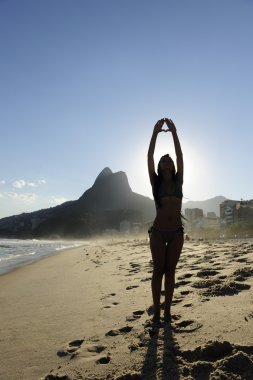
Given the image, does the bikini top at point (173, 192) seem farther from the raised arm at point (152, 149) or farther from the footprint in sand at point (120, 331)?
the footprint in sand at point (120, 331)

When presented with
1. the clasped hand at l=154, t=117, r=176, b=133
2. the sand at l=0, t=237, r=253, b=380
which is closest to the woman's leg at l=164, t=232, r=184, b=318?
the sand at l=0, t=237, r=253, b=380

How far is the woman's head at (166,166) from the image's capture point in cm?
481

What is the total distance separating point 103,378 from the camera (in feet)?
9.62

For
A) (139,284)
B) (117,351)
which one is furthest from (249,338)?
(139,284)

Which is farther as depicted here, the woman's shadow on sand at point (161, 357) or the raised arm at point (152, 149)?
the raised arm at point (152, 149)

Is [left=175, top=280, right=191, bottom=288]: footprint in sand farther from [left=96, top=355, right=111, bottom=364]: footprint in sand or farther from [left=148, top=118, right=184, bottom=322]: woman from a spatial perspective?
[left=96, top=355, right=111, bottom=364]: footprint in sand

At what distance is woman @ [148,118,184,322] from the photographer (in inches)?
177

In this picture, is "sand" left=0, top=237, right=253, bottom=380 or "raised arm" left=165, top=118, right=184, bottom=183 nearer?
"sand" left=0, top=237, right=253, bottom=380

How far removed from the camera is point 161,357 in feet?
10.4

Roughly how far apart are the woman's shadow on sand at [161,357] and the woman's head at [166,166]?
201 cm

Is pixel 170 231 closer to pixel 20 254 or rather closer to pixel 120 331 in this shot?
pixel 120 331

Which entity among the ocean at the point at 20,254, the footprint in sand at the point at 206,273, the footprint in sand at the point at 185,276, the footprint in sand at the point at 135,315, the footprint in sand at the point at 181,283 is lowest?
the ocean at the point at 20,254

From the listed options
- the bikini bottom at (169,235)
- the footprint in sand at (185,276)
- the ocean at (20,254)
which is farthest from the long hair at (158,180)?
the ocean at (20,254)

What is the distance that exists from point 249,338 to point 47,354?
2.05m
